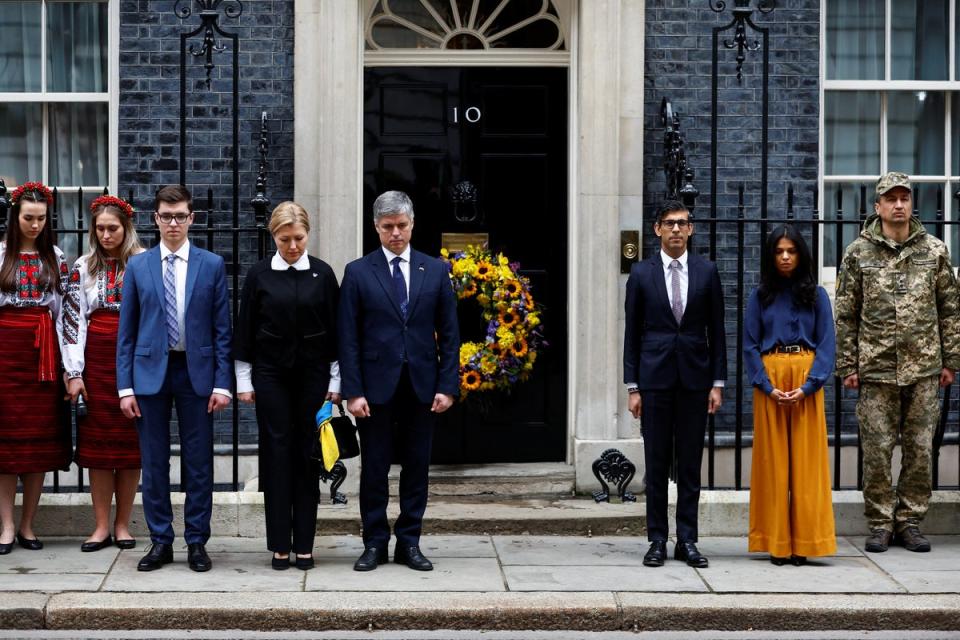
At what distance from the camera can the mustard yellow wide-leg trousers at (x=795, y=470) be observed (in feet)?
24.5

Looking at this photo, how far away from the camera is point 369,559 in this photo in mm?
7328

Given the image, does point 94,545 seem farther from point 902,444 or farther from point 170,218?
point 902,444

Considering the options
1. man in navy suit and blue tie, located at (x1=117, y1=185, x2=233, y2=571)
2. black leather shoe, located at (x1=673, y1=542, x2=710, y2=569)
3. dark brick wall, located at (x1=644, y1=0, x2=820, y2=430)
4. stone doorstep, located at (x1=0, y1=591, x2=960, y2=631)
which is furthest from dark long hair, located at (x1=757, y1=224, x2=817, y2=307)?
man in navy suit and blue tie, located at (x1=117, y1=185, x2=233, y2=571)

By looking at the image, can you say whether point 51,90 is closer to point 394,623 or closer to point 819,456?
point 394,623

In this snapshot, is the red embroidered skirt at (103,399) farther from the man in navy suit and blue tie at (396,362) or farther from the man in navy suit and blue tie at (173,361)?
the man in navy suit and blue tie at (396,362)

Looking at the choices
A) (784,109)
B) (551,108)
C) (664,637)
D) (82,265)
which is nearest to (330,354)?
(82,265)

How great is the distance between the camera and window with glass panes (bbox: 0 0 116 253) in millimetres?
9492

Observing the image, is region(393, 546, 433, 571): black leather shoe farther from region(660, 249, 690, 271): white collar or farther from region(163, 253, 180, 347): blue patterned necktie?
region(660, 249, 690, 271): white collar

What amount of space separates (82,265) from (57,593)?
5.65 ft

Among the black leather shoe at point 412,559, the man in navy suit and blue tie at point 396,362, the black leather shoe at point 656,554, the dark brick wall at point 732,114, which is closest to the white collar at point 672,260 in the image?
the man in navy suit and blue tie at point 396,362

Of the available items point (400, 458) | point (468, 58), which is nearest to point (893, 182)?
point (400, 458)

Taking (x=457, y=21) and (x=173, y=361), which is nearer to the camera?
(x=173, y=361)

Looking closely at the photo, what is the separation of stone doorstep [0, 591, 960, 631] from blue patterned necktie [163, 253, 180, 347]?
1.28m

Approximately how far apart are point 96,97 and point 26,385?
2.56 m
